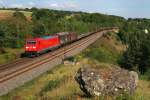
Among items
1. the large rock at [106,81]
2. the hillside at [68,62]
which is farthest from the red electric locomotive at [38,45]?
the large rock at [106,81]

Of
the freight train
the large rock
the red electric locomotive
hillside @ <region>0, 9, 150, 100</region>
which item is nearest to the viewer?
the large rock

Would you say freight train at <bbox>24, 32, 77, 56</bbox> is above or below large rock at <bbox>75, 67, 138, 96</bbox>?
below

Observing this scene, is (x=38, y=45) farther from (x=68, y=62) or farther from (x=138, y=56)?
(x=68, y=62)

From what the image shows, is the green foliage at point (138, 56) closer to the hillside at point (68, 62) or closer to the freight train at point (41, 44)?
the hillside at point (68, 62)

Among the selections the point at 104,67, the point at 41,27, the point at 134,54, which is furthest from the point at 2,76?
the point at 41,27

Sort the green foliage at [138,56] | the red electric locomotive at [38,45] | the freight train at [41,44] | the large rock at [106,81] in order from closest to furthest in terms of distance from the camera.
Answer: the large rock at [106,81] < the green foliage at [138,56] < the red electric locomotive at [38,45] < the freight train at [41,44]

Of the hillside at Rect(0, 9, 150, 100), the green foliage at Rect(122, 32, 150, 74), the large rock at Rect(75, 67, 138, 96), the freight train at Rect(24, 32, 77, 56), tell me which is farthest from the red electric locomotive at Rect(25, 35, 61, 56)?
the large rock at Rect(75, 67, 138, 96)

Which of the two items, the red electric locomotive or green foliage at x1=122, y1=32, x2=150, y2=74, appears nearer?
green foliage at x1=122, y1=32, x2=150, y2=74

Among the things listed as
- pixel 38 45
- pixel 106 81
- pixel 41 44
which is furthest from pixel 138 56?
pixel 106 81

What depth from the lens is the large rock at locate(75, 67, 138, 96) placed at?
14.9 m

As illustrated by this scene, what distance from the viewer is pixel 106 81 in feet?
49.1

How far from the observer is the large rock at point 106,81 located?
49.0 ft

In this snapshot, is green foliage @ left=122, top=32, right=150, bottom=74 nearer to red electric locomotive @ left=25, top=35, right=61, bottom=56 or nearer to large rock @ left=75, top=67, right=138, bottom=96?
red electric locomotive @ left=25, top=35, right=61, bottom=56

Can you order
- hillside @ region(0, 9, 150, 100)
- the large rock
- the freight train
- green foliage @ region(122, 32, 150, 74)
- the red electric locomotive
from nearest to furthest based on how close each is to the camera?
1. the large rock
2. hillside @ region(0, 9, 150, 100)
3. green foliage @ region(122, 32, 150, 74)
4. the red electric locomotive
5. the freight train
